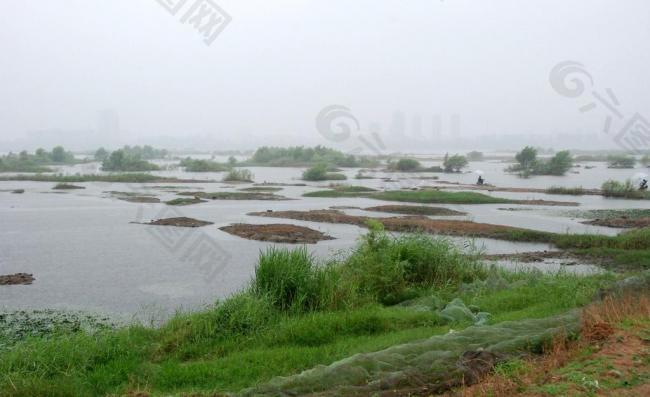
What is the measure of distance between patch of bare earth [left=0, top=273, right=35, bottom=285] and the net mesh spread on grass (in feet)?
38.1

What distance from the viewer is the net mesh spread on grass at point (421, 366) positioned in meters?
5.20

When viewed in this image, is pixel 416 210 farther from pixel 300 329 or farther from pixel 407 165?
pixel 407 165

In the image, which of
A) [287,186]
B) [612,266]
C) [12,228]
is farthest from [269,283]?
[287,186]

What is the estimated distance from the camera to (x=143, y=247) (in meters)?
20.3

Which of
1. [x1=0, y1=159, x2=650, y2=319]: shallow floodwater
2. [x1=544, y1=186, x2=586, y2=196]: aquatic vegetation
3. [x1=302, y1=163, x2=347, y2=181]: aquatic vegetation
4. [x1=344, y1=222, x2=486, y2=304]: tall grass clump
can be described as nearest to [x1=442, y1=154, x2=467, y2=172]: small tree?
[x1=302, y1=163, x2=347, y2=181]: aquatic vegetation

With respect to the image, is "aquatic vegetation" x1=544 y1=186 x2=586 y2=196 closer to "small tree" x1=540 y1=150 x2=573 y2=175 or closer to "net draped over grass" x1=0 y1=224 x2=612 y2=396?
"small tree" x1=540 y1=150 x2=573 y2=175

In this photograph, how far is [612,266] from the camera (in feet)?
53.5

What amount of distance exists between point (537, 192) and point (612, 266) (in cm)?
2998

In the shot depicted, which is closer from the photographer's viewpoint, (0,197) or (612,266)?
(612,266)

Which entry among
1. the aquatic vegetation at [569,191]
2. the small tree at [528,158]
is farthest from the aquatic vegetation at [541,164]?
the aquatic vegetation at [569,191]

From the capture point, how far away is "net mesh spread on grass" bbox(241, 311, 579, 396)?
5.20m

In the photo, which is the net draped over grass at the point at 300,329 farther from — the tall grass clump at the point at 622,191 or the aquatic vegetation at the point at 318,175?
the aquatic vegetation at the point at 318,175

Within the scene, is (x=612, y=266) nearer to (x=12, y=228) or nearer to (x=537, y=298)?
(x=537, y=298)

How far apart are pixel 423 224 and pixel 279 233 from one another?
6.55 m
